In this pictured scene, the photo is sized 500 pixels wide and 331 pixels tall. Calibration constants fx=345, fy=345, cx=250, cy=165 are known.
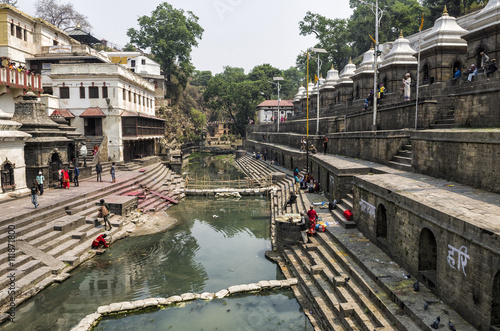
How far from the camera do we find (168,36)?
2309 inches

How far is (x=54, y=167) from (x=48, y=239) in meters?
9.14

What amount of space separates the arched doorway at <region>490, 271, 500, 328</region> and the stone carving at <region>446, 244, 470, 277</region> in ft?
2.34

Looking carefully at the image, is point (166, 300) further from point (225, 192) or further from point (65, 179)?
point (225, 192)

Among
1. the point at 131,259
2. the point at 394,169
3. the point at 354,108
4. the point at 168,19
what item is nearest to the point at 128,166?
the point at 131,259

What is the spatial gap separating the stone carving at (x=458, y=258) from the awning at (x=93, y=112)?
3022 centimetres

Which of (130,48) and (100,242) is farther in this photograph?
(130,48)

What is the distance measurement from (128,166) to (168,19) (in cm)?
3720

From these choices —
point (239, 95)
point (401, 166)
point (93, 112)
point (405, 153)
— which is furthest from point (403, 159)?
point (239, 95)

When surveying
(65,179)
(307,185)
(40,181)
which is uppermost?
(40,181)

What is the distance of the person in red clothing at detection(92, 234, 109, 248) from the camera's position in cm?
1503

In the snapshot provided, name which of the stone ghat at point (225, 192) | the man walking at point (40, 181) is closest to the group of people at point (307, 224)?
the man walking at point (40, 181)

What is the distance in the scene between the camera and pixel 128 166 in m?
31.0

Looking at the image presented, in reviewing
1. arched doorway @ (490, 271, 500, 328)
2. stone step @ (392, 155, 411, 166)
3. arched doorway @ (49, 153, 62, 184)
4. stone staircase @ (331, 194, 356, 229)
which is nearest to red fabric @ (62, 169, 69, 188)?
arched doorway @ (49, 153, 62, 184)

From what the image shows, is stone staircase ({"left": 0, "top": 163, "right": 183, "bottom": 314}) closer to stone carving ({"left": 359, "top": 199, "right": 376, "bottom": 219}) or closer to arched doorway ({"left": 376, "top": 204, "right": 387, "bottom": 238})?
stone carving ({"left": 359, "top": 199, "right": 376, "bottom": 219})
